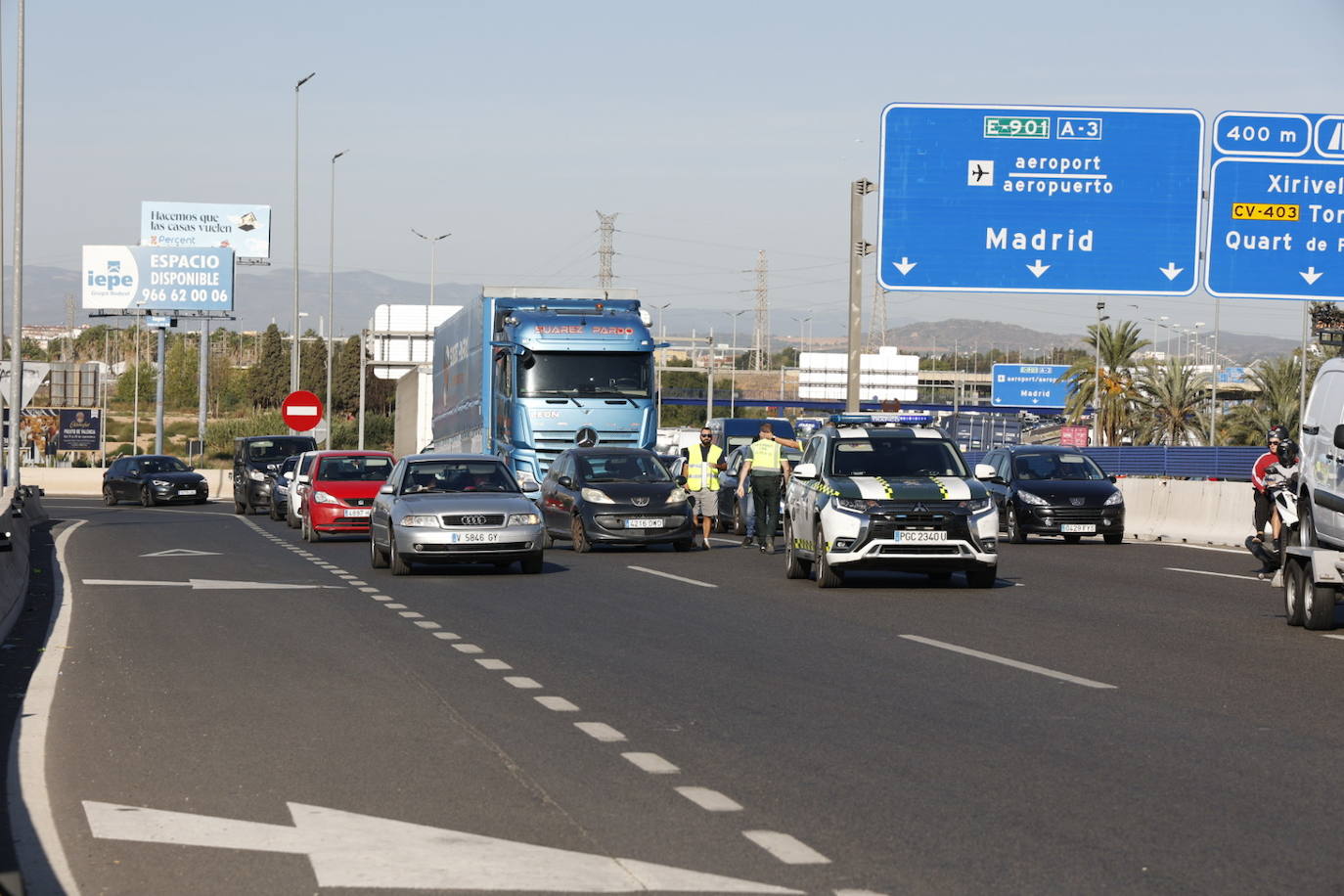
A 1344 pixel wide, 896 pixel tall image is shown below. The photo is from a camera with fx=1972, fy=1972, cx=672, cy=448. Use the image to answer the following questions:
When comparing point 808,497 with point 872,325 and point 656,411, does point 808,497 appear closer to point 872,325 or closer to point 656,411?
point 656,411

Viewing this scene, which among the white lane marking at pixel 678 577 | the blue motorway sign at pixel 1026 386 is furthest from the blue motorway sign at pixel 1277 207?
the blue motorway sign at pixel 1026 386

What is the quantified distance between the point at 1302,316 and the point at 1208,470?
11.3m

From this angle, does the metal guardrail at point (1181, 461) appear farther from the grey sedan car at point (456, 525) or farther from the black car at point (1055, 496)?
the grey sedan car at point (456, 525)

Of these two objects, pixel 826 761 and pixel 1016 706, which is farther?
pixel 1016 706

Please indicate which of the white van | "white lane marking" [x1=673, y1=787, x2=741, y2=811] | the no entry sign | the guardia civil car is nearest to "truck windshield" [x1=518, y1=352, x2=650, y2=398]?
the guardia civil car

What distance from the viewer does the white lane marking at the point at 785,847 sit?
6.76m

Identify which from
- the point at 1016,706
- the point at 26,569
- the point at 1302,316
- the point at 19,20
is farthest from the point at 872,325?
the point at 1016,706

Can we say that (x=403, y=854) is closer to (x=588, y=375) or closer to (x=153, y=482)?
(x=588, y=375)

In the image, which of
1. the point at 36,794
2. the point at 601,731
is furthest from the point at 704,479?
the point at 36,794

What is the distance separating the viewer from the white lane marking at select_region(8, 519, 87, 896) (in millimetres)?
6602

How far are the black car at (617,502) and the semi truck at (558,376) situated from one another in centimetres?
322

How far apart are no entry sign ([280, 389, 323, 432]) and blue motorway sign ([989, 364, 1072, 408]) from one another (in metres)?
69.2

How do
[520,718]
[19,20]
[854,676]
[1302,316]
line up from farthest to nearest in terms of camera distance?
[1302,316] < [19,20] < [854,676] < [520,718]

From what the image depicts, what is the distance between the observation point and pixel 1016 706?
36.0 ft
